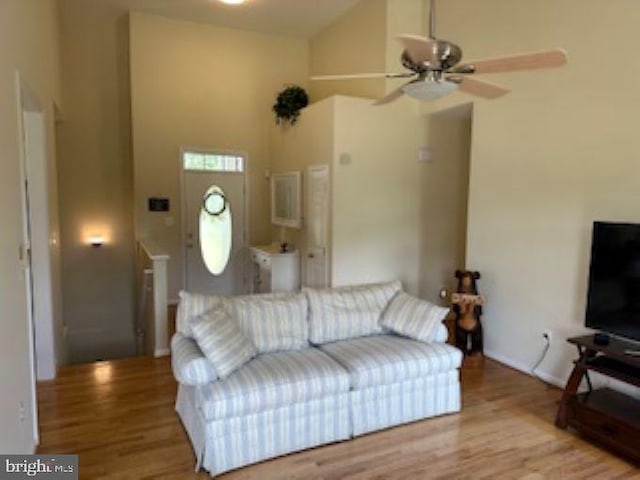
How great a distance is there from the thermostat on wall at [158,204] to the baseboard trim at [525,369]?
4.48 m

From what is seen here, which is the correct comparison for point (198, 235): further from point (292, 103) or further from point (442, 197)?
point (442, 197)

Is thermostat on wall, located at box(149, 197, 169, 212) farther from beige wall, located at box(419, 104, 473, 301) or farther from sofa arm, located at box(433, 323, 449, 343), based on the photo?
sofa arm, located at box(433, 323, 449, 343)

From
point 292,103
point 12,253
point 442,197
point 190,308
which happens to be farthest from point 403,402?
point 292,103

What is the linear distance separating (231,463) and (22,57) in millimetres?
2766

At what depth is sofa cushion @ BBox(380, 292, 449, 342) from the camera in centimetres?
329

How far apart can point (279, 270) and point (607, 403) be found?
12.4 ft

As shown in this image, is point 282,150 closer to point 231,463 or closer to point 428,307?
point 428,307

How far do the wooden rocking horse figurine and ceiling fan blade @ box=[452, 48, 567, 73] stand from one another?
2.31 m

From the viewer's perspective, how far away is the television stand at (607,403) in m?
2.71

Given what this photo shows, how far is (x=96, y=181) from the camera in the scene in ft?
20.7

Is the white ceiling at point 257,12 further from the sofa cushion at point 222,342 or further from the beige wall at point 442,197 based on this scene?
the sofa cushion at point 222,342

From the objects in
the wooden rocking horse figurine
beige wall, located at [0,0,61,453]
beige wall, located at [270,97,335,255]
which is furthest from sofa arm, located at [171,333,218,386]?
beige wall, located at [270,97,335,255]

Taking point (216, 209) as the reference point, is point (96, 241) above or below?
below


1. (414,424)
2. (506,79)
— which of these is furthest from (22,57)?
(506,79)
